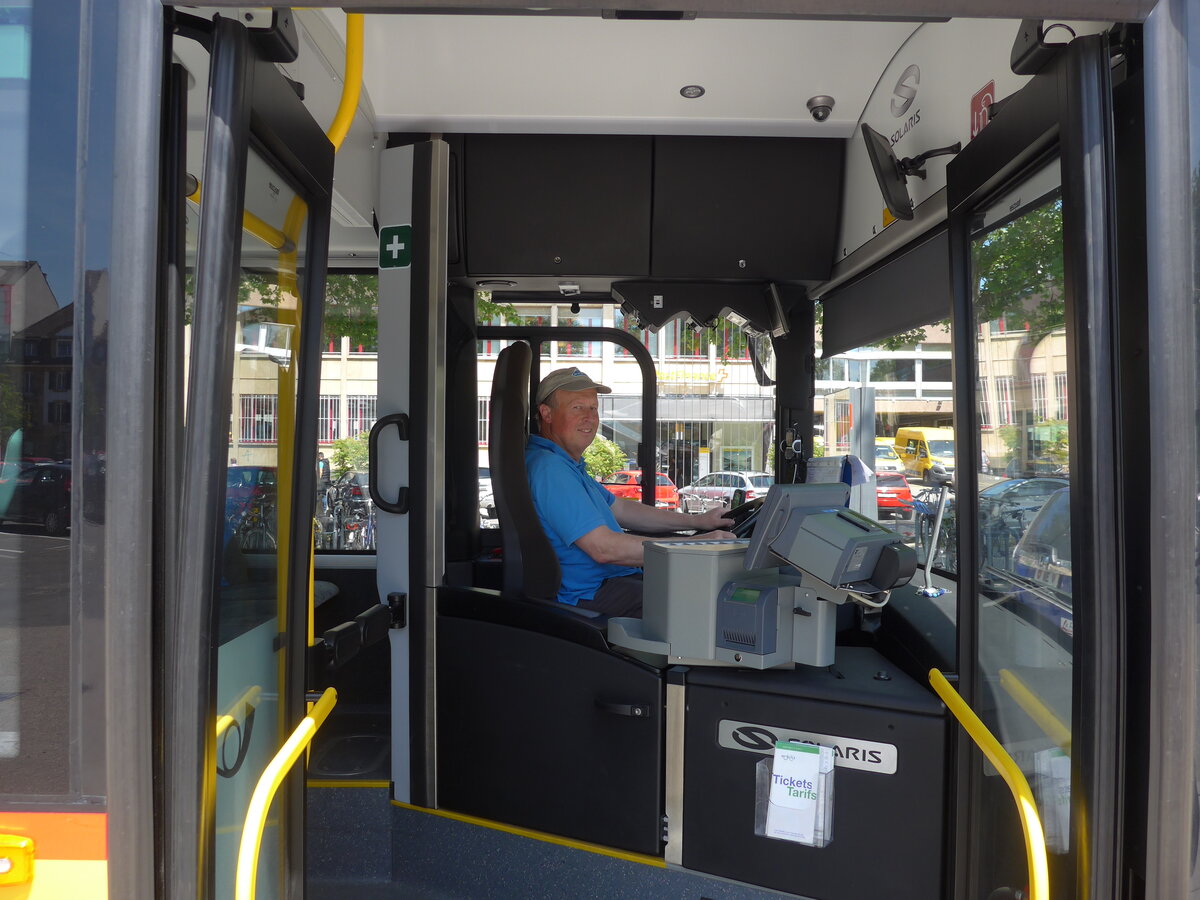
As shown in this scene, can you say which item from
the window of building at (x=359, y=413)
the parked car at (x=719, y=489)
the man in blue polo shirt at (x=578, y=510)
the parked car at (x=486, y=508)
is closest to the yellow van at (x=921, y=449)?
the man in blue polo shirt at (x=578, y=510)

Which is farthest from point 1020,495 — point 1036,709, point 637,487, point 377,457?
point 637,487

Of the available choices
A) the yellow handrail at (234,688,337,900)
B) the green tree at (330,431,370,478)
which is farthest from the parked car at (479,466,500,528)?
the yellow handrail at (234,688,337,900)

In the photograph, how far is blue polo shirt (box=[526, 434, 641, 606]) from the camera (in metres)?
3.12

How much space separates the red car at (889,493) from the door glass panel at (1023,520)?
5.71 feet

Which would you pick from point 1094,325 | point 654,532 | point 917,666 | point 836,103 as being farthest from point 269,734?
point 836,103

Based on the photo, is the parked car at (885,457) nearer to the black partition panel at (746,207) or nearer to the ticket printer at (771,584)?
the black partition panel at (746,207)

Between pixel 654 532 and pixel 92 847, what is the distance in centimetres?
286

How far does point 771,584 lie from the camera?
2439 millimetres

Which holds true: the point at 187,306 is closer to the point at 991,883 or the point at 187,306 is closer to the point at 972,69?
the point at 991,883

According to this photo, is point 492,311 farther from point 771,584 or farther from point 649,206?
point 771,584

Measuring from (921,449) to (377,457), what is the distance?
1860 mm

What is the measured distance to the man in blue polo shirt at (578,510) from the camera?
3.08 m

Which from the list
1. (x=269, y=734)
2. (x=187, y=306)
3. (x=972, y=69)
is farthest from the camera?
(x=972, y=69)

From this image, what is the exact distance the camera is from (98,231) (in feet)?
3.40
